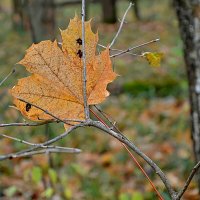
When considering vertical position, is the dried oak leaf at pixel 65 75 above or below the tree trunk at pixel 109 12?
below

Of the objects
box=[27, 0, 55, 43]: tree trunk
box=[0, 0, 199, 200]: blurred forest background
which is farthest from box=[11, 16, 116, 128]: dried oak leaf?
box=[27, 0, 55, 43]: tree trunk

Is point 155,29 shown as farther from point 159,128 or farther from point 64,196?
point 64,196

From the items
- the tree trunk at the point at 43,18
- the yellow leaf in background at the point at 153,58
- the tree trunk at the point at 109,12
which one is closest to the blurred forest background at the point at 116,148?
the tree trunk at the point at 43,18

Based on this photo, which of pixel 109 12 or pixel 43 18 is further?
pixel 109 12

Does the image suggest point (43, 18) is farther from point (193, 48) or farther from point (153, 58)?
point (153, 58)

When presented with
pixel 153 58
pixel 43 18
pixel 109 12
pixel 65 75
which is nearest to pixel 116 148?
pixel 43 18

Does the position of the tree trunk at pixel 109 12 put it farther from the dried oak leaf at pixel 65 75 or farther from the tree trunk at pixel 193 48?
the dried oak leaf at pixel 65 75
